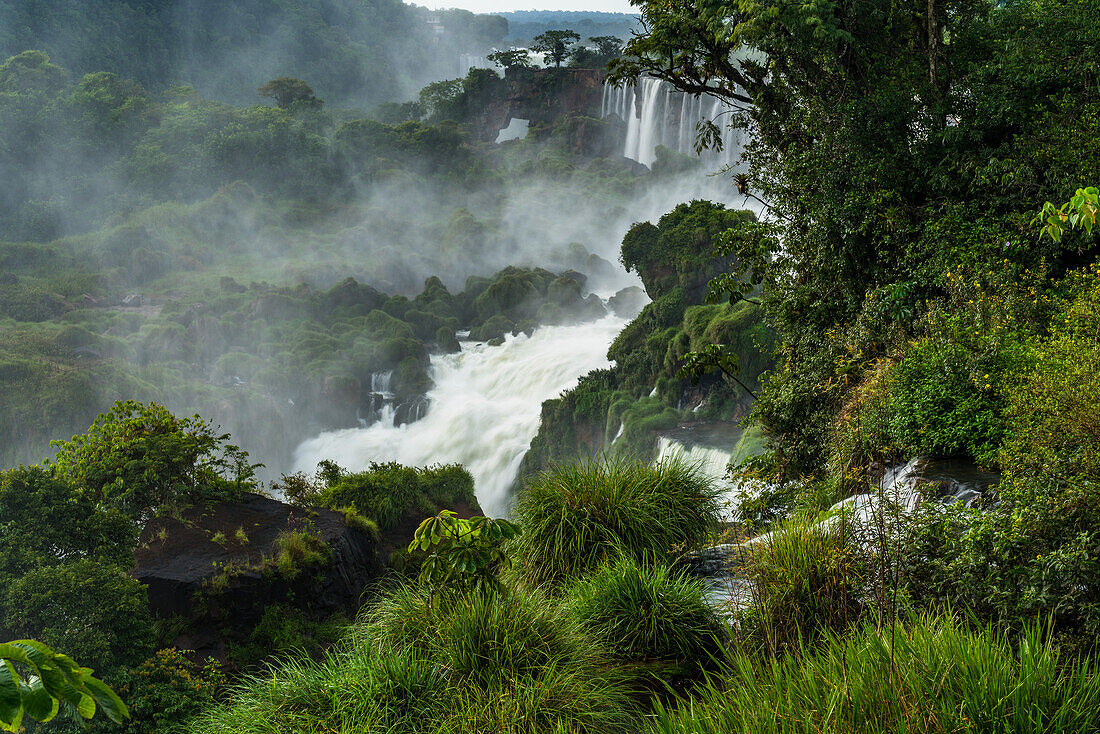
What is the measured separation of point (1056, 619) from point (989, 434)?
238cm

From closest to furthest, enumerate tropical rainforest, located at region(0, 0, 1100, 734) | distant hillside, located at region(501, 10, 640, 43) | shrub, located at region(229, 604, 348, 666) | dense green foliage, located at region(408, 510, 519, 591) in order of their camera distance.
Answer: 1. tropical rainforest, located at region(0, 0, 1100, 734)
2. dense green foliage, located at region(408, 510, 519, 591)
3. shrub, located at region(229, 604, 348, 666)
4. distant hillside, located at region(501, 10, 640, 43)

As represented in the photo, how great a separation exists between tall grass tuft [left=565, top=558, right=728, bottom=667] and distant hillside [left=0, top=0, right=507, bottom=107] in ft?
280

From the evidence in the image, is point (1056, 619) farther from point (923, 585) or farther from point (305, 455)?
point (305, 455)

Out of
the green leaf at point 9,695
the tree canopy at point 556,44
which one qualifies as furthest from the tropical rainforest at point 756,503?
the tree canopy at point 556,44

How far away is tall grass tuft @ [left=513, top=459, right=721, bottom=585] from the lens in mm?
5434

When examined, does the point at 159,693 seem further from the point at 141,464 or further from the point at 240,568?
the point at 141,464

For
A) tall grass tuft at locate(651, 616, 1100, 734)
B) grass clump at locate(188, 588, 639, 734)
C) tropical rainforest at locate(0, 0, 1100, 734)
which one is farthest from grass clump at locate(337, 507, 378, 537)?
tall grass tuft at locate(651, 616, 1100, 734)

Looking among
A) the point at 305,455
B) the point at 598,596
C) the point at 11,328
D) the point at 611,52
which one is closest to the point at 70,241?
the point at 11,328

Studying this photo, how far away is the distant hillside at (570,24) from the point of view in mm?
123488

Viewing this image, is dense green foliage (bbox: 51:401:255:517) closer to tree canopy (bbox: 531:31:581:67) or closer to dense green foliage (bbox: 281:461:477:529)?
dense green foliage (bbox: 281:461:477:529)

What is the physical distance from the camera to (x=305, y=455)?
123 feet

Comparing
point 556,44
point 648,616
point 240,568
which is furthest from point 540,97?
point 648,616

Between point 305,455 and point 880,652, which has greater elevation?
point 880,652

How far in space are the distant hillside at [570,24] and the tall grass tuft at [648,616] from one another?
383ft
